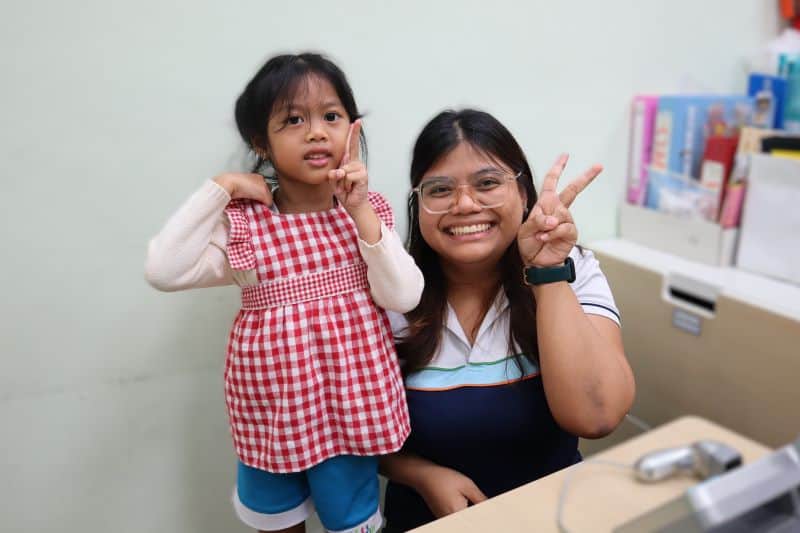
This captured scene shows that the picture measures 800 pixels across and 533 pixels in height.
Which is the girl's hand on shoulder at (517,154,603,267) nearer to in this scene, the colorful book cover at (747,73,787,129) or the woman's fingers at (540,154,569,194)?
the woman's fingers at (540,154,569,194)

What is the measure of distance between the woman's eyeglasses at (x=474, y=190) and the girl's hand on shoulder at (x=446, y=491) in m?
0.38

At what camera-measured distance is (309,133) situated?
75cm

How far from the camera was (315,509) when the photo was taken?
0.88 metres

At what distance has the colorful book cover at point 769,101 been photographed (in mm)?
1328

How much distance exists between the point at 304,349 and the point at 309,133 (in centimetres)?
27

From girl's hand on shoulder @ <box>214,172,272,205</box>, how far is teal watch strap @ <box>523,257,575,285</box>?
0.37 meters

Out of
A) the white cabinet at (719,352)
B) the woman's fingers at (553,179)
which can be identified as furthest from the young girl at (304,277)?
the white cabinet at (719,352)

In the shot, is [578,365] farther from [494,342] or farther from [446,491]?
[446,491]

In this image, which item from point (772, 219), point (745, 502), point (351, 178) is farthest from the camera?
point (772, 219)

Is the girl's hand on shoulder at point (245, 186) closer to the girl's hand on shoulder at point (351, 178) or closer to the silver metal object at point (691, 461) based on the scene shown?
the girl's hand on shoulder at point (351, 178)

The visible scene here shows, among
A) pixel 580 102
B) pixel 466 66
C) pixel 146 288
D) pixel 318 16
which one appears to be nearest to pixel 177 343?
pixel 146 288

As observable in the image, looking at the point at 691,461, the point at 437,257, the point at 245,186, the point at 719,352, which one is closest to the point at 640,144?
the point at 437,257

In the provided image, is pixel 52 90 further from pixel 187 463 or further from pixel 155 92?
pixel 187 463

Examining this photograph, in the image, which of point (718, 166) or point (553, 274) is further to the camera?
point (718, 166)
